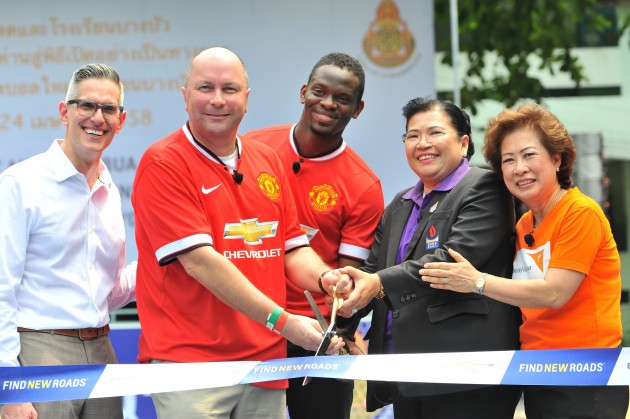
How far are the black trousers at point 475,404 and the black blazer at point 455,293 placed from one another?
97 mm

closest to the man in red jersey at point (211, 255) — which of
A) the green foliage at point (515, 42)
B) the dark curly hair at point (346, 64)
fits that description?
the dark curly hair at point (346, 64)

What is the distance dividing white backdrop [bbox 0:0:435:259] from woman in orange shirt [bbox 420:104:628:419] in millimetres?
3083

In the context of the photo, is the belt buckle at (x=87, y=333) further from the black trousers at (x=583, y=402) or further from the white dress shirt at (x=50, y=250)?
the black trousers at (x=583, y=402)

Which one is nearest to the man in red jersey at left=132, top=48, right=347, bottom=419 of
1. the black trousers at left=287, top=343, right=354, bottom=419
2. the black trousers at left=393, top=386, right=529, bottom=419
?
the black trousers at left=393, top=386, right=529, bottom=419

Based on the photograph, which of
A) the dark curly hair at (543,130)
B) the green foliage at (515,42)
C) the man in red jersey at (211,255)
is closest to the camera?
the man in red jersey at (211,255)

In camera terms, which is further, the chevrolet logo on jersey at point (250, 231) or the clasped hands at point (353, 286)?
the clasped hands at point (353, 286)

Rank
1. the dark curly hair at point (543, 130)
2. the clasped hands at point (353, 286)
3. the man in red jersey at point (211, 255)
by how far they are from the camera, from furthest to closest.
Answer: the clasped hands at point (353, 286)
the dark curly hair at point (543, 130)
the man in red jersey at point (211, 255)

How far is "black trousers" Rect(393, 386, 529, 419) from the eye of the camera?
147 inches

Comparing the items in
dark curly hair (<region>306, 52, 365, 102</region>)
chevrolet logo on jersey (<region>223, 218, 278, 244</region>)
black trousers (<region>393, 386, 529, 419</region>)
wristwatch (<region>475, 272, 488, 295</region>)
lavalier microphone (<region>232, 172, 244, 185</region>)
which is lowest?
black trousers (<region>393, 386, 529, 419</region>)

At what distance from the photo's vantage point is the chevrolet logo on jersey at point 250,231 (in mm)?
3549

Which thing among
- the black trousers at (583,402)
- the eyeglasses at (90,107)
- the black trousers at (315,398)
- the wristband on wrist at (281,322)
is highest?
the eyeglasses at (90,107)

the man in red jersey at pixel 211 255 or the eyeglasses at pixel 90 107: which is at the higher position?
the eyeglasses at pixel 90 107

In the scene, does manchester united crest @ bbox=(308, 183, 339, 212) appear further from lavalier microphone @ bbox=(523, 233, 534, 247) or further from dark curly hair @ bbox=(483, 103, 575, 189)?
lavalier microphone @ bbox=(523, 233, 534, 247)

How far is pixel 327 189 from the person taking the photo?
4305 millimetres
